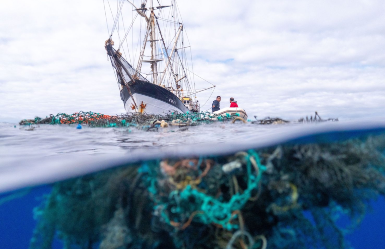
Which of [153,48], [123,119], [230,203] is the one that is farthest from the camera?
[153,48]

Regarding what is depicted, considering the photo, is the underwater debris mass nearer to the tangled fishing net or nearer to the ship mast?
the tangled fishing net

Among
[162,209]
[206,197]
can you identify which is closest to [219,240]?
[206,197]

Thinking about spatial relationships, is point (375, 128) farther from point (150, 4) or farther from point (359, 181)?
point (150, 4)

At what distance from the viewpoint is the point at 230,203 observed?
9.64 ft

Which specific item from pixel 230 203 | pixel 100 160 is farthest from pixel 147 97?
pixel 230 203

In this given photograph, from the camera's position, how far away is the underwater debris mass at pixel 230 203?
3.04m

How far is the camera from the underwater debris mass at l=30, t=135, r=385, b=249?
304cm

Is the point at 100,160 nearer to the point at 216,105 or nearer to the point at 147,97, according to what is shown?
the point at 216,105

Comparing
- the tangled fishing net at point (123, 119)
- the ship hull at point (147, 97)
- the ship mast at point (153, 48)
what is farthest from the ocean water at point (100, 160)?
the ship mast at point (153, 48)

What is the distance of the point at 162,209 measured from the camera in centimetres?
310

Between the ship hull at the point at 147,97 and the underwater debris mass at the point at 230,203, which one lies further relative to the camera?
the ship hull at the point at 147,97

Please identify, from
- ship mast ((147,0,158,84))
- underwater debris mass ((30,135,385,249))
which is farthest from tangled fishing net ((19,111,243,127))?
ship mast ((147,0,158,84))

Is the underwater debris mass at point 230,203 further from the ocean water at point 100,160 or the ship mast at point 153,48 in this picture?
the ship mast at point 153,48

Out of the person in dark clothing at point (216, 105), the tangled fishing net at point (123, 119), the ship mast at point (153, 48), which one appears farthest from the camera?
the ship mast at point (153, 48)
